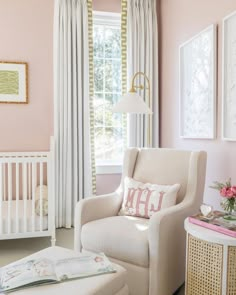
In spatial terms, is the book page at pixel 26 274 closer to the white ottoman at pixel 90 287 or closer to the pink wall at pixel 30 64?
the white ottoman at pixel 90 287

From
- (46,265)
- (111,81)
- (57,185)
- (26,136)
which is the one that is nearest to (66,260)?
(46,265)

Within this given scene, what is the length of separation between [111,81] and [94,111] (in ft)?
1.36

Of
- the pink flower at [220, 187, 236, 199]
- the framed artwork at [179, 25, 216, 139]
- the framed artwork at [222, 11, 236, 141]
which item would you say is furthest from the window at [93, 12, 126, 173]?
the pink flower at [220, 187, 236, 199]

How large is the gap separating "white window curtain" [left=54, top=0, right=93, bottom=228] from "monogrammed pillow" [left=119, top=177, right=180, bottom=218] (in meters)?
1.13

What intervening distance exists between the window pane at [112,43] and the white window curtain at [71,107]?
0.34 metres

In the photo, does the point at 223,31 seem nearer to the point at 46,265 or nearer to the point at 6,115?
the point at 46,265

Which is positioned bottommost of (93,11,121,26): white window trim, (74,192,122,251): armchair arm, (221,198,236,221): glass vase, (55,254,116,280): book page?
(55,254,116,280): book page

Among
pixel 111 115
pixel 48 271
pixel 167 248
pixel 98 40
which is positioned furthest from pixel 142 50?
A: pixel 48 271

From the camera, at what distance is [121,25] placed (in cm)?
345

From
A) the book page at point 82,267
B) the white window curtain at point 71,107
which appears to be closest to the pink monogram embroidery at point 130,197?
the book page at point 82,267

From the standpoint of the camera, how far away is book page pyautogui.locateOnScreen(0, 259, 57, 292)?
1327mm

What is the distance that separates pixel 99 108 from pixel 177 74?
101 cm

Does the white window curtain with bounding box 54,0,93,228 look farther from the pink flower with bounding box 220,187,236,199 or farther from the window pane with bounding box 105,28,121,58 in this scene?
the pink flower with bounding box 220,187,236,199

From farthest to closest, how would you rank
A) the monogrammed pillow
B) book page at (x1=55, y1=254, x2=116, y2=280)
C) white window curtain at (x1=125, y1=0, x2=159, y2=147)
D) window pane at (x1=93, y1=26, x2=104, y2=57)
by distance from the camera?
window pane at (x1=93, y1=26, x2=104, y2=57)
white window curtain at (x1=125, y1=0, x2=159, y2=147)
the monogrammed pillow
book page at (x1=55, y1=254, x2=116, y2=280)
